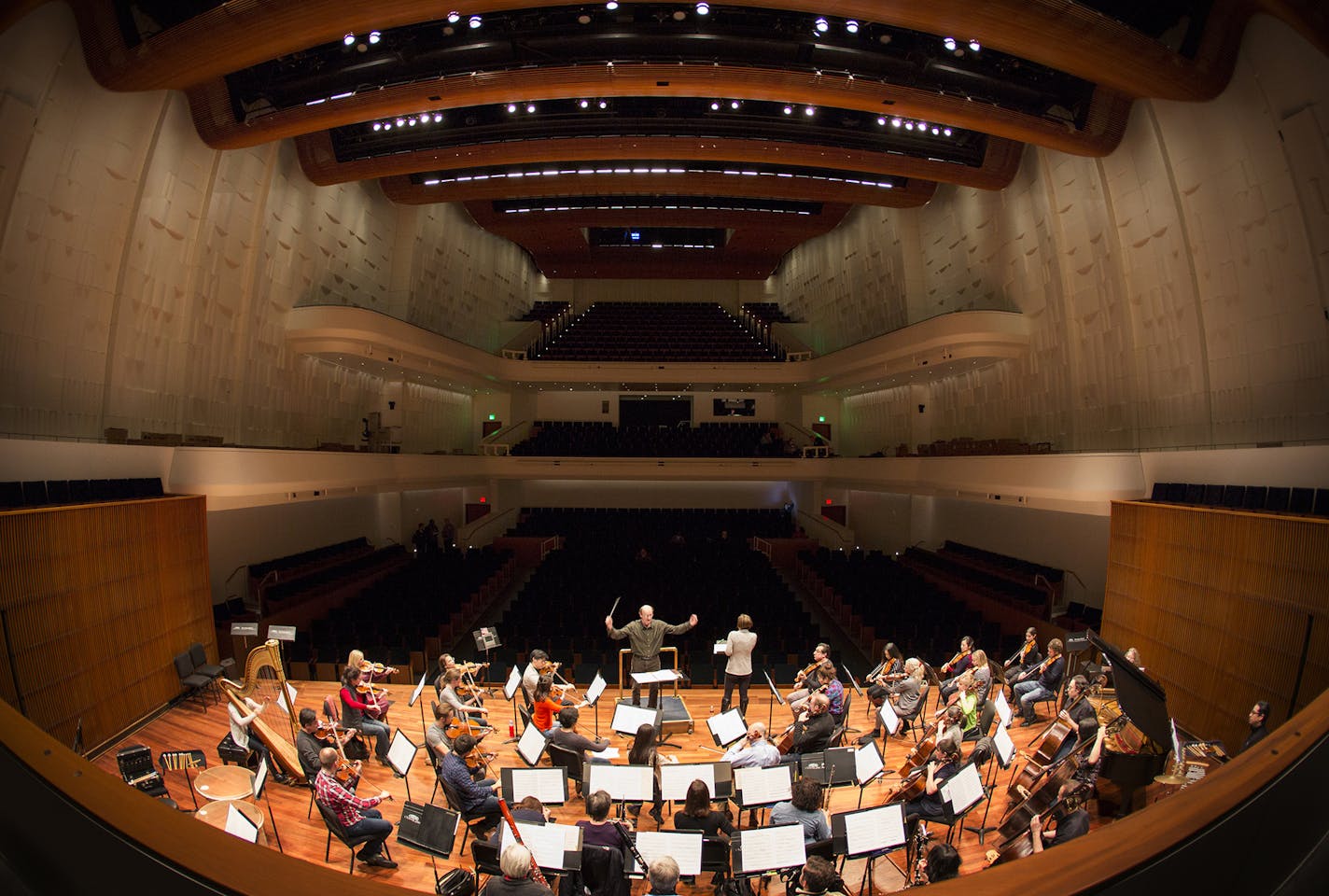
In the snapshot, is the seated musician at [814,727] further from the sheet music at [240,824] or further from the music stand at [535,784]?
the sheet music at [240,824]

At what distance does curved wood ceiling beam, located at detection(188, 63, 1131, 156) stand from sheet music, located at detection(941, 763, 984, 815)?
1028 cm

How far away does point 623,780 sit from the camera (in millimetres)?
4637

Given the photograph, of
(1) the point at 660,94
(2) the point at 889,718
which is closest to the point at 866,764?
(2) the point at 889,718

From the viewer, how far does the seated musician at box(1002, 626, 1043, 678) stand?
7.99m

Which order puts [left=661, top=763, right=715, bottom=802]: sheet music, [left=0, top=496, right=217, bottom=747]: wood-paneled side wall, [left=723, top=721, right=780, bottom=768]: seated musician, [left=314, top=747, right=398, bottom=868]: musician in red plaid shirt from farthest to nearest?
1. [left=0, top=496, right=217, bottom=747]: wood-paneled side wall
2. [left=723, top=721, right=780, bottom=768]: seated musician
3. [left=661, top=763, right=715, bottom=802]: sheet music
4. [left=314, top=747, right=398, bottom=868]: musician in red plaid shirt

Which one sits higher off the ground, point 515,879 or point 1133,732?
point 515,879

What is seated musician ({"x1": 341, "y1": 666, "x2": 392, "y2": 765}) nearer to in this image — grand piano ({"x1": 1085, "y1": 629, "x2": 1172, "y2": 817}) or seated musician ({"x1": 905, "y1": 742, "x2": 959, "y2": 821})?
seated musician ({"x1": 905, "y1": 742, "x2": 959, "y2": 821})

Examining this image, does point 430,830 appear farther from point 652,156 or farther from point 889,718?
point 652,156

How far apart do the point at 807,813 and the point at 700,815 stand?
2.54ft

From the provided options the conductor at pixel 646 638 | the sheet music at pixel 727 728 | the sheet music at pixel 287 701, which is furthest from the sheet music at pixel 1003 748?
the sheet music at pixel 287 701

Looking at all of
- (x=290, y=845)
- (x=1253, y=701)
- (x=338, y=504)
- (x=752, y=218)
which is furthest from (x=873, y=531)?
(x=290, y=845)

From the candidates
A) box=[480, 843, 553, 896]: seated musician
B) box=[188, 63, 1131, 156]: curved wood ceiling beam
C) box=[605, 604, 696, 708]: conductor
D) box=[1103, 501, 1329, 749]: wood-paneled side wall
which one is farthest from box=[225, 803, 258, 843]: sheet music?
box=[188, 63, 1131, 156]: curved wood ceiling beam

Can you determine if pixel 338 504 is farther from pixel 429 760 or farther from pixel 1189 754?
pixel 1189 754

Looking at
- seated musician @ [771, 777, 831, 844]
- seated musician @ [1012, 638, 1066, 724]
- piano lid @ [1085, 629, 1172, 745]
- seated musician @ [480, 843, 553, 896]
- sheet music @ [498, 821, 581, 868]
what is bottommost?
seated musician @ [1012, 638, 1066, 724]
